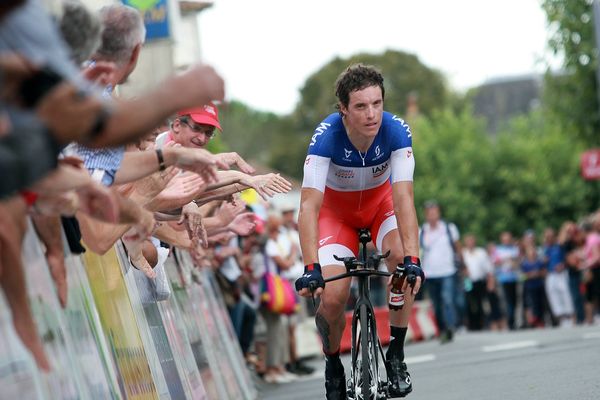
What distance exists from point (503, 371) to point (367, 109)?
577cm

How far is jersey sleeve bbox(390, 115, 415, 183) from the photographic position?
990 centimetres

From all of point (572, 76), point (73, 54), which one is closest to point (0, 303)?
point (73, 54)

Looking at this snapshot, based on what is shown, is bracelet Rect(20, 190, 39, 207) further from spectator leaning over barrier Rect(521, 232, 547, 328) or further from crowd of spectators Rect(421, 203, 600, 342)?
spectator leaning over barrier Rect(521, 232, 547, 328)

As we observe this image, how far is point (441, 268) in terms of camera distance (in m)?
24.7

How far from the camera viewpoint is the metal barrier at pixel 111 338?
5953 mm

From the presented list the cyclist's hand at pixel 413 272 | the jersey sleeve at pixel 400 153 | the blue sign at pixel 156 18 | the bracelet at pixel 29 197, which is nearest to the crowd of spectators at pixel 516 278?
the blue sign at pixel 156 18

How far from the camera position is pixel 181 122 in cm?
1050

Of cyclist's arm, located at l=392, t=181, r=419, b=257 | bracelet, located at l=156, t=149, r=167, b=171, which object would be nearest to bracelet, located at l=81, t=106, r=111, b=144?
bracelet, located at l=156, t=149, r=167, b=171

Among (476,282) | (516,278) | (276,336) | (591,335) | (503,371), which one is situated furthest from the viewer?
(516,278)

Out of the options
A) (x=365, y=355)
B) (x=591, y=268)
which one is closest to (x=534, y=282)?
(x=591, y=268)

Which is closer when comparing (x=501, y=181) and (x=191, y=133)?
(x=191, y=133)

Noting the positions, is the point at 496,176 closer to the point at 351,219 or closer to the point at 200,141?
the point at 351,219

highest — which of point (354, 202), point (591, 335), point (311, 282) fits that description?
point (354, 202)

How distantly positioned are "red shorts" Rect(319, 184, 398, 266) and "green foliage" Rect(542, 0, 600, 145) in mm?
24290
